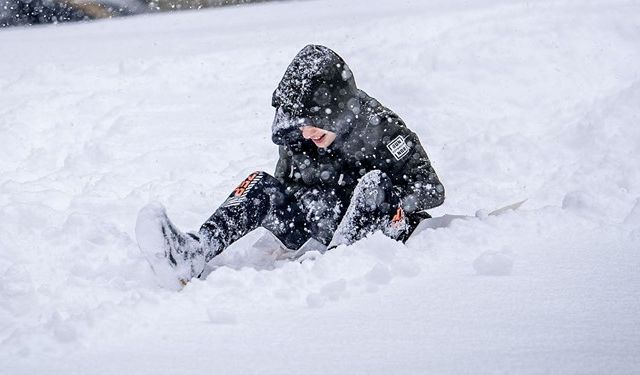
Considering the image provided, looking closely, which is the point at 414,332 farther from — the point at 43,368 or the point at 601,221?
the point at 601,221

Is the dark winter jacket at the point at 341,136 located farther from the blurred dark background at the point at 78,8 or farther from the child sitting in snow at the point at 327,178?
the blurred dark background at the point at 78,8

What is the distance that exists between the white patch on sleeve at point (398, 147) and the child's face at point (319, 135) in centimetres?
27

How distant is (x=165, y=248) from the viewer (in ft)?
9.12

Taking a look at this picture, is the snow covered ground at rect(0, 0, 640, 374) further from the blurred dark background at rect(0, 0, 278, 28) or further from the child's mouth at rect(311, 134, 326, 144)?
the blurred dark background at rect(0, 0, 278, 28)

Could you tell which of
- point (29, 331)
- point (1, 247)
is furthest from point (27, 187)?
point (29, 331)

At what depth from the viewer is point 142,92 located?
6.45 meters

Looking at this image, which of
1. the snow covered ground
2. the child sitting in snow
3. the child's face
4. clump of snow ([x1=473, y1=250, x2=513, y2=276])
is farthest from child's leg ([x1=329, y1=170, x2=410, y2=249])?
clump of snow ([x1=473, y1=250, x2=513, y2=276])

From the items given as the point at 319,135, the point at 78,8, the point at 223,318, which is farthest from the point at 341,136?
the point at 78,8

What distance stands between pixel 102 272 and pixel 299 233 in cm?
93

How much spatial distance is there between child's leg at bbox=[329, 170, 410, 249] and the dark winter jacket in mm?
255

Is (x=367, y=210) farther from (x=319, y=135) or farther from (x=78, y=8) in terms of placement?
(x=78, y=8)

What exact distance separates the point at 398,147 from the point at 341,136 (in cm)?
27

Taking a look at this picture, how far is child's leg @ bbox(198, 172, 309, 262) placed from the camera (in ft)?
10.2

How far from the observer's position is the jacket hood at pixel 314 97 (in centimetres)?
316
